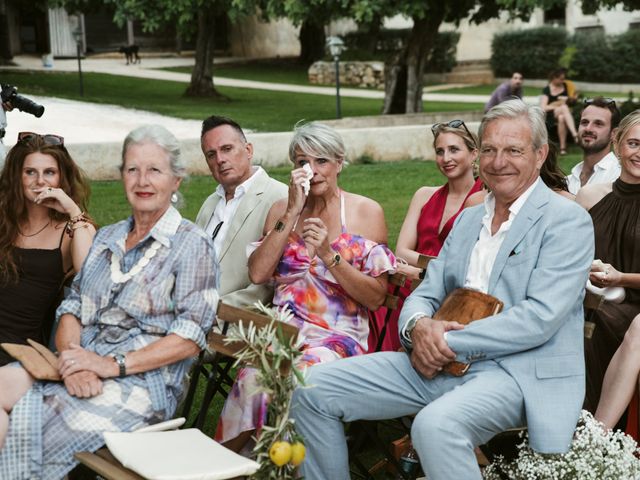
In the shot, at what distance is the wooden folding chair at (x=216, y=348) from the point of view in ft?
11.5

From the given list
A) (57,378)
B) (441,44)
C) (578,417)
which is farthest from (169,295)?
(441,44)

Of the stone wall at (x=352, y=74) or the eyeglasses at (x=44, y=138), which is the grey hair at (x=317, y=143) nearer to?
the eyeglasses at (x=44, y=138)

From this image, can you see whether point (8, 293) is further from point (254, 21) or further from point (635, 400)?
point (254, 21)

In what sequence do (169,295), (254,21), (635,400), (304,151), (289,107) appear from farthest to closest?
(254,21), (289,107), (304,151), (635,400), (169,295)

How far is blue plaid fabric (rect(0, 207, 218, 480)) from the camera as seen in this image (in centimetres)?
383

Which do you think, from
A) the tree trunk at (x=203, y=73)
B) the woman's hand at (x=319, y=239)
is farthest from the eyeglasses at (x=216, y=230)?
the tree trunk at (x=203, y=73)

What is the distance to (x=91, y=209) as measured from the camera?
36.5 ft

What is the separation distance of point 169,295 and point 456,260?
3.91 ft

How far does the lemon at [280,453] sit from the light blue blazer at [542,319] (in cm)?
80

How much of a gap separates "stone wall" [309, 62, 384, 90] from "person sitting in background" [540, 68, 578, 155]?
14.5 m

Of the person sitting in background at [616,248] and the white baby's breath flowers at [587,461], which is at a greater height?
the person sitting in background at [616,248]

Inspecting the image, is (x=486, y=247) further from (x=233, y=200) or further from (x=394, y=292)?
(x=233, y=200)

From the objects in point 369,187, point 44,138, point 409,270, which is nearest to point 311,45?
point 369,187

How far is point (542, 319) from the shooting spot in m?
3.80
